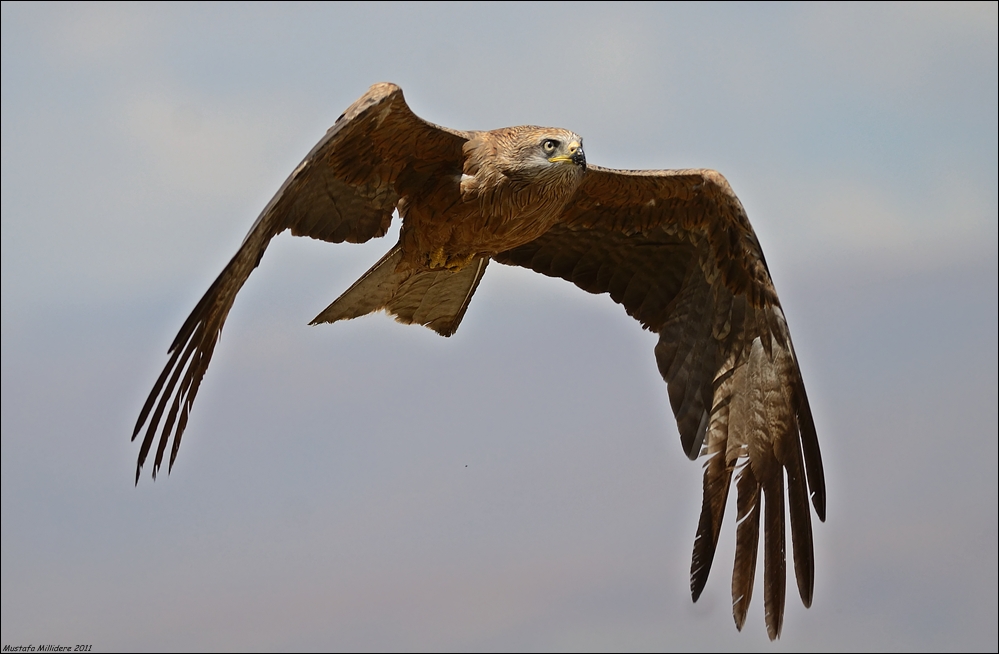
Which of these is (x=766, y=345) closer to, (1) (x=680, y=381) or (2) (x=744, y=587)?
(1) (x=680, y=381)

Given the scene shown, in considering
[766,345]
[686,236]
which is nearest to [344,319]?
[686,236]

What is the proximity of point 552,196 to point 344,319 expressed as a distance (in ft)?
5.83

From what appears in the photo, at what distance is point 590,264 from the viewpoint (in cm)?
972

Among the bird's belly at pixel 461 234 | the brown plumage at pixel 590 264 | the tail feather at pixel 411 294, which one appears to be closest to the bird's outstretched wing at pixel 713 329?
the brown plumage at pixel 590 264

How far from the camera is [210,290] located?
7059 millimetres

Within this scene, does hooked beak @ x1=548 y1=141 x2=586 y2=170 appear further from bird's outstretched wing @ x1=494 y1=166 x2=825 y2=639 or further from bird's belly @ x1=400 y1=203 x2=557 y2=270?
bird's outstretched wing @ x1=494 y1=166 x2=825 y2=639

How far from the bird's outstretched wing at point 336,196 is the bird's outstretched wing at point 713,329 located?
1.30 metres

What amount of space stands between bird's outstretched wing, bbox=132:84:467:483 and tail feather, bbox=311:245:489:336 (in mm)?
295

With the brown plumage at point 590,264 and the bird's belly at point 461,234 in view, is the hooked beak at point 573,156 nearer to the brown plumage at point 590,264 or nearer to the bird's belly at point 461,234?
the brown plumage at point 590,264

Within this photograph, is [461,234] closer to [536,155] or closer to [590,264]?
[536,155]

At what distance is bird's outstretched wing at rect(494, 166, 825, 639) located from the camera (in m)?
8.95

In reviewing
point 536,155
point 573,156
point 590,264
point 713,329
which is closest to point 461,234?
point 536,155

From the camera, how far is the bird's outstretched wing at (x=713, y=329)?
8.95 m

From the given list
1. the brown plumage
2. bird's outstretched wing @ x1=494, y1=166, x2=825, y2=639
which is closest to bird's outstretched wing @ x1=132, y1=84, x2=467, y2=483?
the brown plumage
